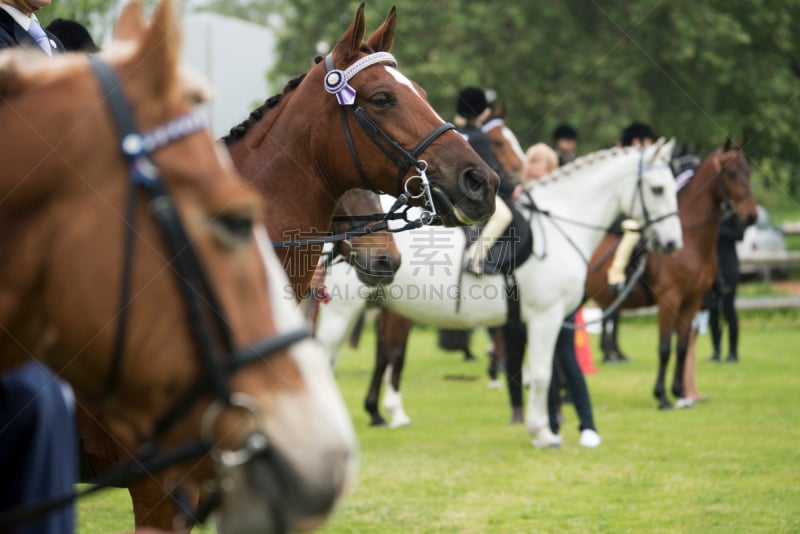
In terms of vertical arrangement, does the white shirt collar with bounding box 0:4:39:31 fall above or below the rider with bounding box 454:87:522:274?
above

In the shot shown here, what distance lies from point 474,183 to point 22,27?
2408 millimetres

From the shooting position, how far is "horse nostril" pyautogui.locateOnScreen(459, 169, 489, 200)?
5414 mm

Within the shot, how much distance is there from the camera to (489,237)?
1015 centimetres

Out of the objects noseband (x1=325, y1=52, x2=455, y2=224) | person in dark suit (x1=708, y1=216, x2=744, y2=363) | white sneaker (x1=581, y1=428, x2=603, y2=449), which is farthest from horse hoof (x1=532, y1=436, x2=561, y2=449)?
person in dark suit (x1=708, y1=216, x2=744, y2=363)

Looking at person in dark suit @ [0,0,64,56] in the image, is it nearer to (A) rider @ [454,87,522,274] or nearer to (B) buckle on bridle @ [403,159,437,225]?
(B) buckle on bridle @ [403,159,437,225]

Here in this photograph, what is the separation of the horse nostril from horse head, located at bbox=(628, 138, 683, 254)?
20.7 feet

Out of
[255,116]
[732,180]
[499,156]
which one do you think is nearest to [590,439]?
[499,156]

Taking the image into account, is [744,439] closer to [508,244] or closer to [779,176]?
[508,244]

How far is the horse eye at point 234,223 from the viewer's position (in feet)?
6.53

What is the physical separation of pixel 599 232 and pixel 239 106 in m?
23.4

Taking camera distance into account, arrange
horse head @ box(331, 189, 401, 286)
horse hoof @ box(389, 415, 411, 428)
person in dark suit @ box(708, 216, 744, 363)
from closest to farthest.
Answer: horse head @ box(331, 189, 401, 286) < horse hoof @ box(389, 415, 411, 428) < person in dark suit @ box(708, 216, 744, 363)

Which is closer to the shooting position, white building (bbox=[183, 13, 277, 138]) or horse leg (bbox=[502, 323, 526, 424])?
horse leg (bbox=[502, 323, 526, 424])

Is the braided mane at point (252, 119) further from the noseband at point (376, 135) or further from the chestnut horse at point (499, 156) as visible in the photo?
the chestnut horse at point (499, 156)

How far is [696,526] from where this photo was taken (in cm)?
697
